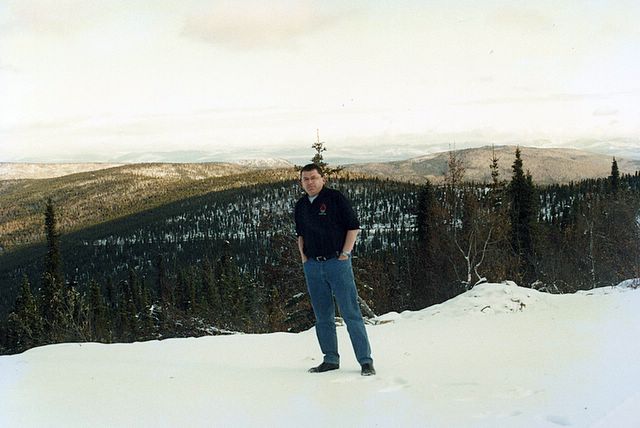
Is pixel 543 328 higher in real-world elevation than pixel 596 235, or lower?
higher

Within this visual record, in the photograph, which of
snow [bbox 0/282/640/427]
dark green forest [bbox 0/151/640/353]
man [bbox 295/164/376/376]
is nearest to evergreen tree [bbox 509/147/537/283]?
dark green forest [bbox 0/151/640/353]

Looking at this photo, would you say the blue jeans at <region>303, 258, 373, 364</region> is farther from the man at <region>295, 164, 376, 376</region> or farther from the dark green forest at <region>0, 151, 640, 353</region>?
the dark green forest at <region>0, 151, 640, 353</region>

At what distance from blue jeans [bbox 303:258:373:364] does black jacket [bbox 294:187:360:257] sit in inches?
5.2

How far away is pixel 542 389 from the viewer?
381 cm

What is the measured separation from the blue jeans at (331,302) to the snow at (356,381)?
0.25 meters

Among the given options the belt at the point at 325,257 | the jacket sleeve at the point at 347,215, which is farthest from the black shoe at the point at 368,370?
the jacket sleeve at the point at 347,215

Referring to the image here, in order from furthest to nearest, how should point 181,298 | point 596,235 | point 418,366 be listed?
1. point 181,298
2. point 596,235
3. point 418,366

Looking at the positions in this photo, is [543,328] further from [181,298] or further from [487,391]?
[181,298]

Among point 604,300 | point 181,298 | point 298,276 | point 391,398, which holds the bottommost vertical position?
point 181,298

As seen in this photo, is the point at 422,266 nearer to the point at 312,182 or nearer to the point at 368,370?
the point at 368,370

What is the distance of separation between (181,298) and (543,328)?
81.8 metres

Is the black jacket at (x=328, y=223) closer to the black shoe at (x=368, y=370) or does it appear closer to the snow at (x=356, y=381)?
the black shoe at (x=368, y=370)

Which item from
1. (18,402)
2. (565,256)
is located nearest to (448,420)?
(18,402)

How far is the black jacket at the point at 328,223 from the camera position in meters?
4.74
